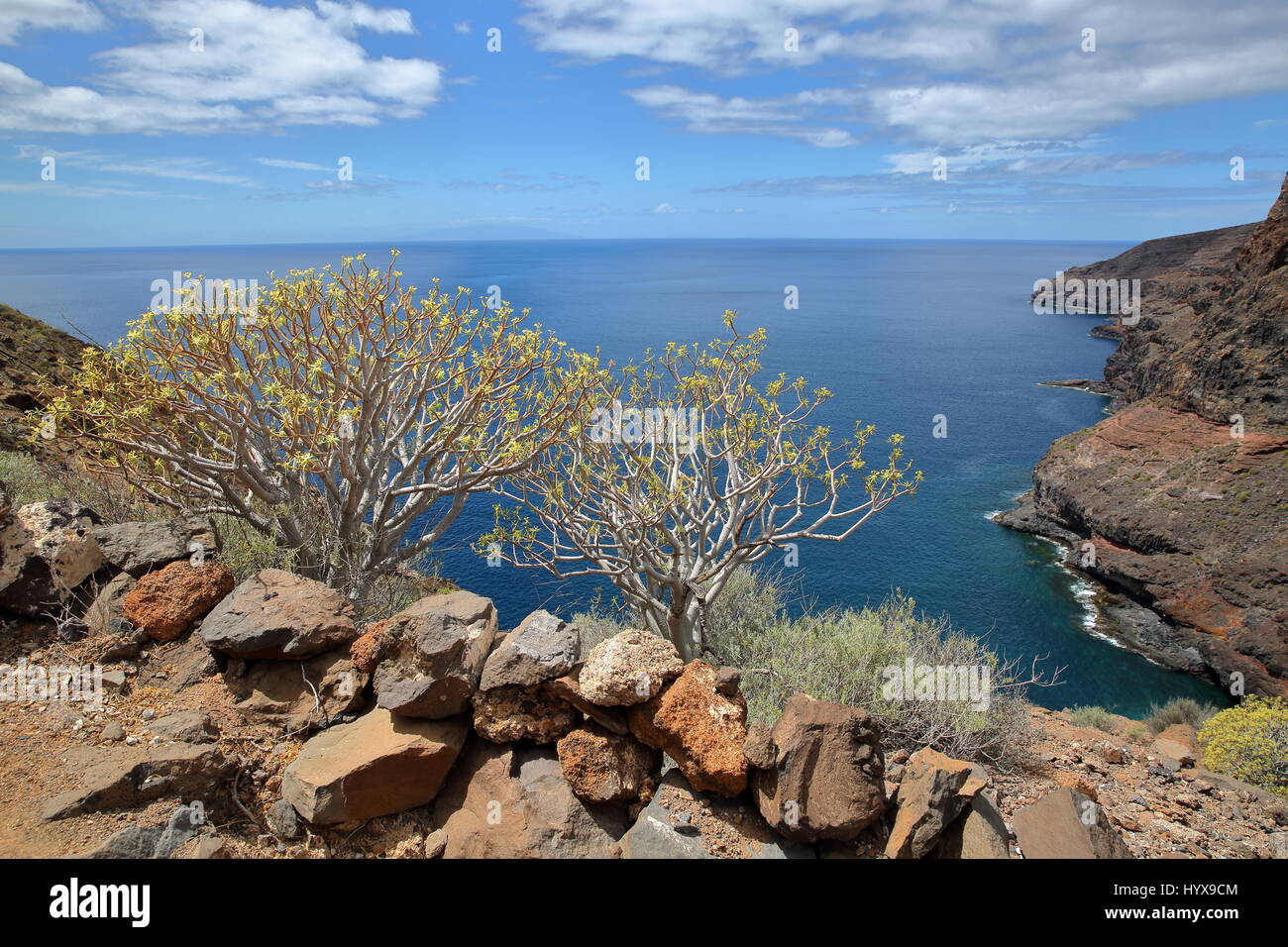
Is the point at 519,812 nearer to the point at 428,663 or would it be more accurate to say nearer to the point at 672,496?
the point at 428,663

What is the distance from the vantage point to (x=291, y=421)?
10352 mm

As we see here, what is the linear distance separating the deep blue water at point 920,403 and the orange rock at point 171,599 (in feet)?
44.2

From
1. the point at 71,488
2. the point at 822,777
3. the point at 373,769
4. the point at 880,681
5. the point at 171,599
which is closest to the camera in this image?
the point at 822,777

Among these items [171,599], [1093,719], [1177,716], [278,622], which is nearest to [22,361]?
[171,599]

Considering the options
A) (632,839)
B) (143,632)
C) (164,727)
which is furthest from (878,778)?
(143,632)

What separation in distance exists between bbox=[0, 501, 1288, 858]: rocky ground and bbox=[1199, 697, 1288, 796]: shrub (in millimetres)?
8891

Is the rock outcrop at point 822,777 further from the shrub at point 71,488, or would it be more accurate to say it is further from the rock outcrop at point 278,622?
the shrub at point 71,488

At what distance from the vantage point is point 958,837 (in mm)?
6277

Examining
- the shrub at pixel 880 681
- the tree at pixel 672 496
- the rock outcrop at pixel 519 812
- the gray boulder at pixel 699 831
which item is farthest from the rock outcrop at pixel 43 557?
the shrub at pixel 880 681

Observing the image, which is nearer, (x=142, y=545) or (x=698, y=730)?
(x=698, y=730)

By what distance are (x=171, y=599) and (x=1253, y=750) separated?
18.8 metres

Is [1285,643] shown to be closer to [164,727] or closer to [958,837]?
[958,837]

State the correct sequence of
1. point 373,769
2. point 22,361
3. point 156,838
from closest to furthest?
point 156,838 → point 373,769 → point 22,361

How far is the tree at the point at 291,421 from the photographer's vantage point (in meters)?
10.1
